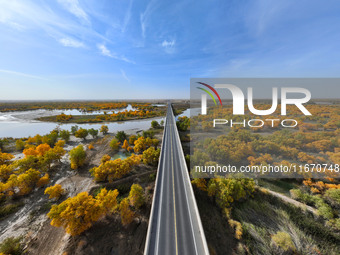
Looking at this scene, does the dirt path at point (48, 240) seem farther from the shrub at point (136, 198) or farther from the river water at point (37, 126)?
the river water at point (37, 126)

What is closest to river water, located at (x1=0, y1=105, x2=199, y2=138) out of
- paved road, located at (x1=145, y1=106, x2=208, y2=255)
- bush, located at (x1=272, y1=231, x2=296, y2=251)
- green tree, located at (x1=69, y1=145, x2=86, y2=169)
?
green tree, located at (x1=69, y1=145, x2=86, y2=169)

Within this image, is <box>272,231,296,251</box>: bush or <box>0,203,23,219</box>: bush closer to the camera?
<box>272,231,296,251</box>: bush

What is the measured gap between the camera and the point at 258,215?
17719mm

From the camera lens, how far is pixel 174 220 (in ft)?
47.4

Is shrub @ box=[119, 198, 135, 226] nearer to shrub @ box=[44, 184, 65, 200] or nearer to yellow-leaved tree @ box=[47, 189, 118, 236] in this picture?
yellow-leaved tree @ box=[47, 189, 118, 236]

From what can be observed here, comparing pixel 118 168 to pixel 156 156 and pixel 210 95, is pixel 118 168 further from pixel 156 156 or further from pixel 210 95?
pixel 210 95

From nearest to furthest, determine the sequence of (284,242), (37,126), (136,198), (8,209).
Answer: (284,242)
(136,198)
(8,209)
(37,126)

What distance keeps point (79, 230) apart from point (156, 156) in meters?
18.0

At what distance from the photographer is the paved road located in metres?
12.0

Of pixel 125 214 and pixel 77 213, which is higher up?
pixel 77 213

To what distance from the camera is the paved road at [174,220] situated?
12.0 m

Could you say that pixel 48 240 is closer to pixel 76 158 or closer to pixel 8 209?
pixel 8 209

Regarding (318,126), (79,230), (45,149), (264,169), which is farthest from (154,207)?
(318,126)

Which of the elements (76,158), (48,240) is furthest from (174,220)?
(76,158)
